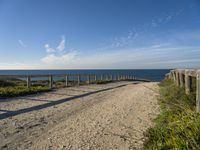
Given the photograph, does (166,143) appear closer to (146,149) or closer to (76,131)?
(146,149)

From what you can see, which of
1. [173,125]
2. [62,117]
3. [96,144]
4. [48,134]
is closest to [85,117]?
[62,117]

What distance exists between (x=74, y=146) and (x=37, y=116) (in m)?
3.12

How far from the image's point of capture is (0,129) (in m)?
6.00

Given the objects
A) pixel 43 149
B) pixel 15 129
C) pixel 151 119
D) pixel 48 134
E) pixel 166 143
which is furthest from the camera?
pixel 151 119

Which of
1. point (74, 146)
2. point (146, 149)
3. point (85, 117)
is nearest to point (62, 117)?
point (85, 117)

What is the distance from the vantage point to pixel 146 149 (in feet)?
14.4

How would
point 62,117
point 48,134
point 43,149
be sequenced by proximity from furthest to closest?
point 62,117 < point 48,134 < point 43,149

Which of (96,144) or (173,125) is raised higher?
(173,125)

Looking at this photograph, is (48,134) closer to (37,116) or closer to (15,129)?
(15,129)

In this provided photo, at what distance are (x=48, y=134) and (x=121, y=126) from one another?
75.7 inches

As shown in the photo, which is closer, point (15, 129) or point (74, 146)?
point (74, 146)

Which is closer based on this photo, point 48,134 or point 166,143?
point 166,143

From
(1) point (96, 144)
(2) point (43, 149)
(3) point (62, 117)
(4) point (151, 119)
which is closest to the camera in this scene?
(2) point (43, 149)

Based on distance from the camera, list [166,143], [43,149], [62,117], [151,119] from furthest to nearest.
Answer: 1. [62,117]
2. [151,119]
3. [43,149]
4. [166,143]
